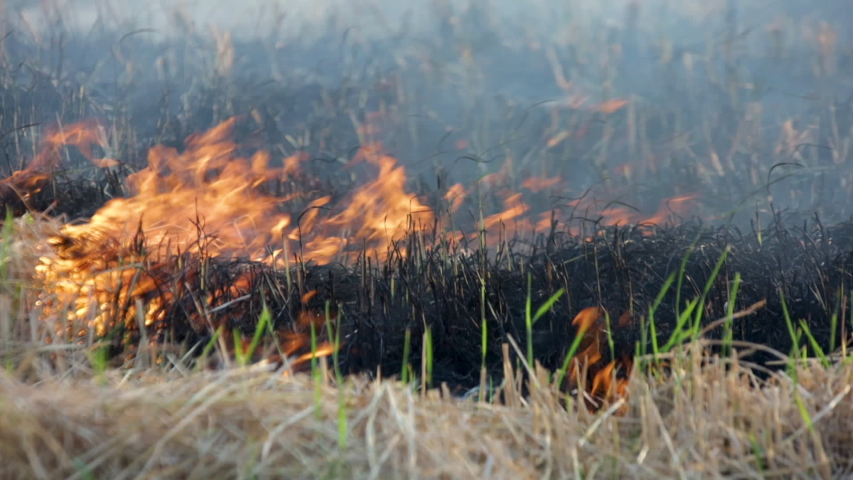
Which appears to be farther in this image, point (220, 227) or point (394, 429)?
point (220, 227)

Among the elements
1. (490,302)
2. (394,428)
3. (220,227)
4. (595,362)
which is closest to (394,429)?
(394,428)

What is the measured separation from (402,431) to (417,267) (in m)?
1.93

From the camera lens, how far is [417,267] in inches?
154

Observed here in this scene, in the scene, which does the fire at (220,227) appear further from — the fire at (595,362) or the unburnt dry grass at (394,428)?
the unburnt dry grass at (394,428)

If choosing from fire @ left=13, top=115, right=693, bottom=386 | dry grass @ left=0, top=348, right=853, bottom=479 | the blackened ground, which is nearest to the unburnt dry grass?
Result: dry grass @ left=0, top=348, right=853, bottom=479

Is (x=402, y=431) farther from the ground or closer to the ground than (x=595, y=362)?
farther from the ground

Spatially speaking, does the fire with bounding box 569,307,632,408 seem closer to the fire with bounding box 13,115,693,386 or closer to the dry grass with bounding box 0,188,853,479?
the fire with bounding box 13,115,693,386

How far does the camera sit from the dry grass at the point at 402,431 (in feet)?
6.31

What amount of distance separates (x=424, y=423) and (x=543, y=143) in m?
6.02

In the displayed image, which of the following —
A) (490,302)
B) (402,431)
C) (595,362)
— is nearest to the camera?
(402,431)

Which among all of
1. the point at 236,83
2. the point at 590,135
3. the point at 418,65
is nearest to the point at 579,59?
the point at 590,135

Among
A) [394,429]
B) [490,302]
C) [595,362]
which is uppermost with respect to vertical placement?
[394,429]

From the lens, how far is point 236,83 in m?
8.02

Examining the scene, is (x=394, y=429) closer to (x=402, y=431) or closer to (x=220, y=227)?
(x=402, y=431)
